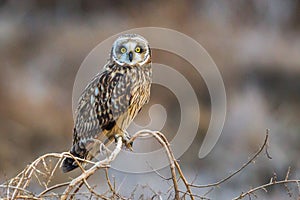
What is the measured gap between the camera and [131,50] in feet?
5.98

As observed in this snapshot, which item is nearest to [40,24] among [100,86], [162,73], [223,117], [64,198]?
[162,73]

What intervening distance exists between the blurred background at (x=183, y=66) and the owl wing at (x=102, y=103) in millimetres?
2345

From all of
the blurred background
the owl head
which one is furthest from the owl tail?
the blurred background

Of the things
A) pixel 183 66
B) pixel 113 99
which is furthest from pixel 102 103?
pixel 183 66

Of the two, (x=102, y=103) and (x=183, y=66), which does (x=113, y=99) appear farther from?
(x=183, y=66)

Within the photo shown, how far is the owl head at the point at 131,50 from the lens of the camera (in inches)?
70.2

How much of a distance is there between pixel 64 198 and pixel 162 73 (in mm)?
3084

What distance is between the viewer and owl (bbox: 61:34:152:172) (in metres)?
1.85

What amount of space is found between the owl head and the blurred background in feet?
7.90

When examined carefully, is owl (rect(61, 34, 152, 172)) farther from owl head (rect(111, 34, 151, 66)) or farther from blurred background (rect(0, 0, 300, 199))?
blurred background (rect(0, 0, 300, 199))

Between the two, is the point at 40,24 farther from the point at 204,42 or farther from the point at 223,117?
the point at 223,117

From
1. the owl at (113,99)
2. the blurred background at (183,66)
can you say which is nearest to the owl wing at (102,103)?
the owl at (113,99)

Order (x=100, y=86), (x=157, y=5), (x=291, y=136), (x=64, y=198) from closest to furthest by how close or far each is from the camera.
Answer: (x=64, y=198) < (x=100, y=86) < (x=291, y=136) < (x=157, y=5)

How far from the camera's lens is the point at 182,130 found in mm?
4312
